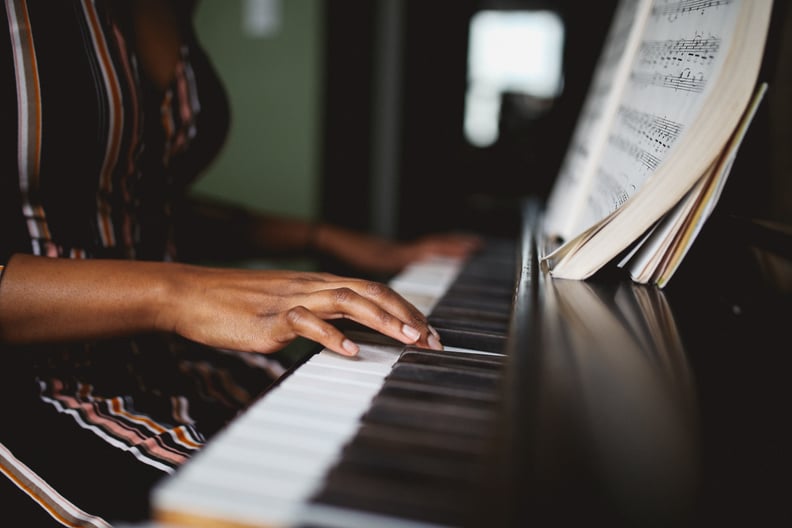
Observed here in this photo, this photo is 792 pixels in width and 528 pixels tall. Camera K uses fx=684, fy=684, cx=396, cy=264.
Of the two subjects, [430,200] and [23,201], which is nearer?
[23,201]

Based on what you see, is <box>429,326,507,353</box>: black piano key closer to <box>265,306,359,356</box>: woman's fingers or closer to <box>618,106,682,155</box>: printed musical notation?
<box>265,306,359,356</box>: woman's fingers

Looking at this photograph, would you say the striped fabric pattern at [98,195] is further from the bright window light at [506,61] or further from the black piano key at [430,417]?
the bright window light at [506,61]

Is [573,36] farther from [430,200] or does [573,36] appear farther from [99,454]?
[99,454]

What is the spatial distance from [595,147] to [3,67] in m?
1.10

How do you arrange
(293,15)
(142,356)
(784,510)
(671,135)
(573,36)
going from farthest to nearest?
1. (293,15)
2. (573,36)
3. (142,356)
4. (671,135)
5. (784,510)

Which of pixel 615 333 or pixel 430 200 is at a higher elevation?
pixel 615 333

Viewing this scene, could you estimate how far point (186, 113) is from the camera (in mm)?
1462

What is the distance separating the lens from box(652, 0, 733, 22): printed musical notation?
899mm

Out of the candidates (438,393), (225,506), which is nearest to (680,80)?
(438,393)

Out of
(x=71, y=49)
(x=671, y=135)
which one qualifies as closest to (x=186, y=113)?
(x=71, y=49)

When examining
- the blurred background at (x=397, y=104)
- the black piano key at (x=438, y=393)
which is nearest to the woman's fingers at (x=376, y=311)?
the black piano key at (x=438, y=393)

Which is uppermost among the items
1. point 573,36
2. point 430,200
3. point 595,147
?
point 573,36

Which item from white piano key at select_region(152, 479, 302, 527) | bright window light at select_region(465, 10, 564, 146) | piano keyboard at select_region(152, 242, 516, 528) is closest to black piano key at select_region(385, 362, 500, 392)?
piano keyboard at select_region(152, 242, 516, 528)

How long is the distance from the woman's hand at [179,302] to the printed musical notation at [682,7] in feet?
1.86
